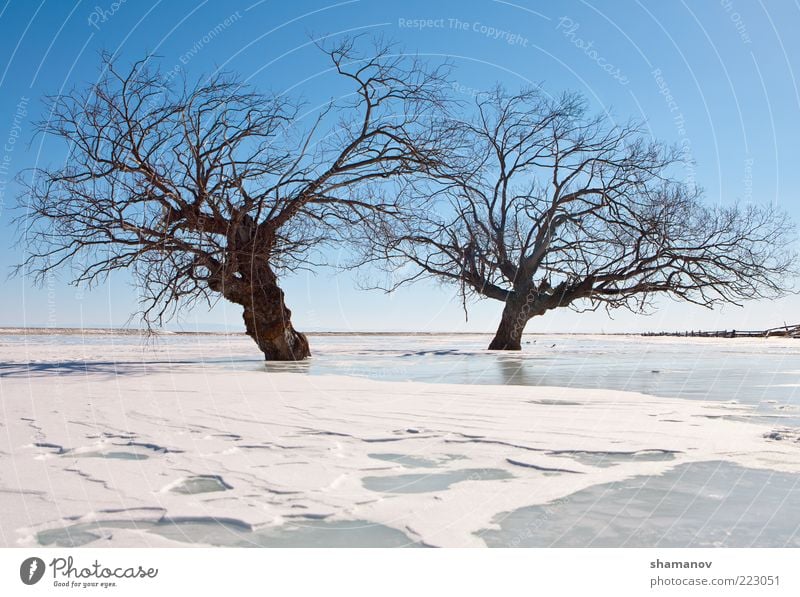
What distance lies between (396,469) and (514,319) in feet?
49.9

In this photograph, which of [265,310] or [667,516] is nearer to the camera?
[667,516]

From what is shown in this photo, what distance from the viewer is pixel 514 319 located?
59.5 ft

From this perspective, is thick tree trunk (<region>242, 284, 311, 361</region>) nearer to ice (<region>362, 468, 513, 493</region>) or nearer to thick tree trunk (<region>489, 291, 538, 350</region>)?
thick tree trunk (<region>489, 291, 538, 350</region>)

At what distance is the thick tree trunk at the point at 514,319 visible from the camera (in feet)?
59.6

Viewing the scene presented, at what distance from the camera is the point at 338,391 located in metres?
6.60

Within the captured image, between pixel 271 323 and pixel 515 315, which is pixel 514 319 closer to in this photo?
pixel 515 315

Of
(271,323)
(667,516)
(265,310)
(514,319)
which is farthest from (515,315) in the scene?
(667,516)

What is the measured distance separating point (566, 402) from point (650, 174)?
517 inches

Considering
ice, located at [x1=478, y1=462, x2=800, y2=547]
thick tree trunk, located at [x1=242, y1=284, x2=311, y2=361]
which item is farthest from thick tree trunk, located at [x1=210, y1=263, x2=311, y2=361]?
ice, located at [x1=478, y1=462, x2=800, y2=547]

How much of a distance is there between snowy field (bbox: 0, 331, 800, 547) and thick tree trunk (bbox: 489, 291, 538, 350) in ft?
38.7

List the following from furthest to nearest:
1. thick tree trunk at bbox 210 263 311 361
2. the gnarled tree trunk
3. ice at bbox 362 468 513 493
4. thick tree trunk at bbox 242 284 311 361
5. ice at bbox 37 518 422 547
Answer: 1. the gnarled tree trunk
2. thick tree trunk at bbox 242 284 311 361
3. thick tree trunk at bbox 210 263 311 361
4. ice at bbox 362 468 513 493
5. ice at bbox 37 518 422 547

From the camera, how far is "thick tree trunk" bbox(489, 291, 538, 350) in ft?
59.6

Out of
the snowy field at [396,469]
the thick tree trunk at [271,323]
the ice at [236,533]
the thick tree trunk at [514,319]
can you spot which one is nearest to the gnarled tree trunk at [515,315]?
the thick tree trunk at [514,319]

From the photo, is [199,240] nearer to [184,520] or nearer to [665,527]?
[184,520]
